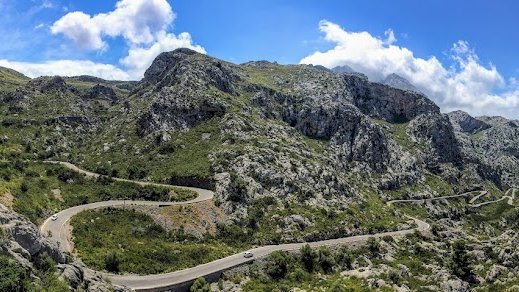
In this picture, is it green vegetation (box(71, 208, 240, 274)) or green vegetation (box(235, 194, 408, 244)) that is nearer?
green vegetation (box(71, 208, 240, 274))

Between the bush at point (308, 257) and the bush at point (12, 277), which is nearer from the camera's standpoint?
the bush at point (12, 277)

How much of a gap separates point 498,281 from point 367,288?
81.2ft

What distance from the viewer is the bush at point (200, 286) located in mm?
76812

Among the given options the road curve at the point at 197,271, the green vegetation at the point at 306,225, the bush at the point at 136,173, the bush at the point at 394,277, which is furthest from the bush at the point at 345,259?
the bush at the point at 136,173

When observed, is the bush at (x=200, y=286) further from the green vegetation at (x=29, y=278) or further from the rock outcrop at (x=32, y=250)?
the green vegetation at (x=29, y=278)

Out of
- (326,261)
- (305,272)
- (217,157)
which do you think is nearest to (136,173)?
(217,157)

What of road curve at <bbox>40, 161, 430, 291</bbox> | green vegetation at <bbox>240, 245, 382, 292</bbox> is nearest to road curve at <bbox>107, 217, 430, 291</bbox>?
road curve at <bbox>40, 161, 430, 291</bbox>

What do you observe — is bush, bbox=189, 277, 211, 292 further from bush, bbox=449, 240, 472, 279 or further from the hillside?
bush, bbox=449, 240, 472, 279

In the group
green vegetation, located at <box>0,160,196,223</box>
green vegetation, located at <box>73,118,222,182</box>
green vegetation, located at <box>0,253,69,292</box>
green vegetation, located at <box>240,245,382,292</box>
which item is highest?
green vegetation, located at <box>73,118,222,182</box>

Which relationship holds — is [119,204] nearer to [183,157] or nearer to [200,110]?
[183,157]

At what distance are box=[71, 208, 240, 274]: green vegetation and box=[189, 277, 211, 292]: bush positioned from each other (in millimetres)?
7306

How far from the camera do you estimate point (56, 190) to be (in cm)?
10700

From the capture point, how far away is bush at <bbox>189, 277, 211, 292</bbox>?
7681 centimetres

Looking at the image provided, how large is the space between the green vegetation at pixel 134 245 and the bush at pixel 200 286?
731 centimetres
